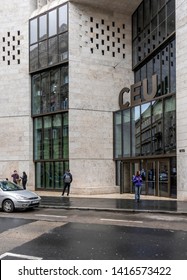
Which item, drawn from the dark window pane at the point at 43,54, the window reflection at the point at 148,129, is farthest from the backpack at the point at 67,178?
the dark window pane at the point at 43,54

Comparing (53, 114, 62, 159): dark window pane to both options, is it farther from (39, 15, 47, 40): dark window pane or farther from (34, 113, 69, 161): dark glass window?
(39, 15, 47, 40): dark window pane

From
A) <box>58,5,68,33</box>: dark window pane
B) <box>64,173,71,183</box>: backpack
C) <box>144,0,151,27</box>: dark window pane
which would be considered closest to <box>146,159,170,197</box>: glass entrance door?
<box>64,173,71,183</box>: backpack

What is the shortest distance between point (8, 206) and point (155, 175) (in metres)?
9.94

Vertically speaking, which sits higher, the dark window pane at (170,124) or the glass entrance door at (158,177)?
the dark window pane at (170,124)

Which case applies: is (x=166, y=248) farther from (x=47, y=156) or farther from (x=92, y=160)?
(x=47, y=156)

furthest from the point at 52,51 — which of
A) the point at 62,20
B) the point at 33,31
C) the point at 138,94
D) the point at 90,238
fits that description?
the point at 90,238

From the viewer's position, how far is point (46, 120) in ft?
88.7

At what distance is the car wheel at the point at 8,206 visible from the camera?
608 inches

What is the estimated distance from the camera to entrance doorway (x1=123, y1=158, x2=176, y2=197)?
20453 millimetres

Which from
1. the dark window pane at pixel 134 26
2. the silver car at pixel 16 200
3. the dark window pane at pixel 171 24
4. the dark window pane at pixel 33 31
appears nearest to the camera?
the silver car at pixel 16 200

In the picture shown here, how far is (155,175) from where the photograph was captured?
2159 centimetres

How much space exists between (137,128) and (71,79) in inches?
236

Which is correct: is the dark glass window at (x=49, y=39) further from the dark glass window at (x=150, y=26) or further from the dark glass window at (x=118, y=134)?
the dark glass window at (x=118, y=134)

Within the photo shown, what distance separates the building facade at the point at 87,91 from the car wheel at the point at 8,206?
871 cm
